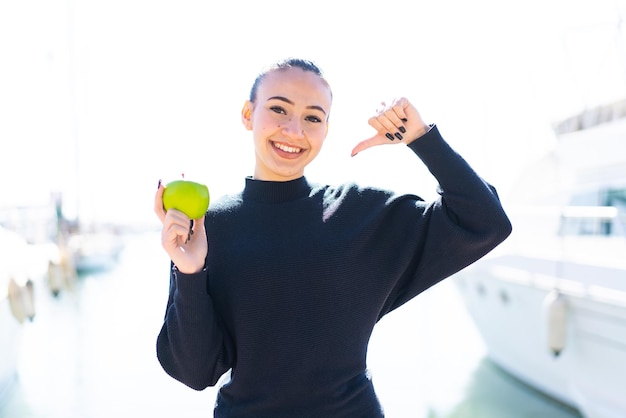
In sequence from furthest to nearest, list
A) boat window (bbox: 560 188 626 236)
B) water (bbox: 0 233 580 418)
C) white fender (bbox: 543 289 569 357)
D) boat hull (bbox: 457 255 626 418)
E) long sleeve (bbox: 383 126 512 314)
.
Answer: boat window (bbox: 560 188 626 236) < water (bbox: 0 233 580 418) < white fender (bbox: 543 289 569 357) < boat hull (bbox: 457 255 626 418) < long sleeve (bbox: 383 126 512 314)

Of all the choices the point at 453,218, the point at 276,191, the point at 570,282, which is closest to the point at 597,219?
the point at 570,282

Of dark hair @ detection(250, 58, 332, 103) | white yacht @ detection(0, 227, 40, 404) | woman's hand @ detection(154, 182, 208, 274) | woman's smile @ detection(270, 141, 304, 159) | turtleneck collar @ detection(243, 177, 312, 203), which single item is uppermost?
dark hair @ detection(250, 58, 332, 103)

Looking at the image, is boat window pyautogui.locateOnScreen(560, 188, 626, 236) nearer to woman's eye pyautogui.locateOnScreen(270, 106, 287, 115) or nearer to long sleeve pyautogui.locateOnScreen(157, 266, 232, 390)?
woman's eye pyautogui.locateOnScreen(270, 106, 287, 115)

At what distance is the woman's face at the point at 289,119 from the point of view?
4.42 ft

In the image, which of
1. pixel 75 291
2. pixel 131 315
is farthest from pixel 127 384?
pixel 75 291

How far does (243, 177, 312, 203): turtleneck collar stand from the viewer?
1.41 metres

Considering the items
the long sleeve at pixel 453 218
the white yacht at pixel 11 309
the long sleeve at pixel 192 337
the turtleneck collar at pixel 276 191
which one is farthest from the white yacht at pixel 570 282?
the white yacht at pixel 11 309

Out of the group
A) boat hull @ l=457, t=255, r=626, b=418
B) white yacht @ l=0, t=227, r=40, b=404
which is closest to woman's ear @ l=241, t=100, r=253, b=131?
boat hull @ l=457, t=255, r=626, b=418

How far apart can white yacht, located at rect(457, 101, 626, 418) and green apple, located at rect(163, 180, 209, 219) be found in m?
3.12

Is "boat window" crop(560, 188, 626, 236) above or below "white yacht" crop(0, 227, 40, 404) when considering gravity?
above

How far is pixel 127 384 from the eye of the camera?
18.8 ft

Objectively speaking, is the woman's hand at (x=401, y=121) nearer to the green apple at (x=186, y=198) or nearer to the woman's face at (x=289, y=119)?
the woman's face at (x=289, y=119)

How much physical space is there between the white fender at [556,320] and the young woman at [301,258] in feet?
10.8

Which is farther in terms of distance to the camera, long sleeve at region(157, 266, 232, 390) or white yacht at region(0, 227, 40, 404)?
white yacht at region(0, 227, 40, 404)
